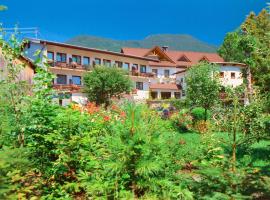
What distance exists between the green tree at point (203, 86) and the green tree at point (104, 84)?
15156 millimetres

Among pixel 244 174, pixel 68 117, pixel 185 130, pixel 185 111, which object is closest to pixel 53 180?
pixel 68 117

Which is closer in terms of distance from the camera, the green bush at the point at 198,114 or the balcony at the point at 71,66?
the green bush at the point at 198,114

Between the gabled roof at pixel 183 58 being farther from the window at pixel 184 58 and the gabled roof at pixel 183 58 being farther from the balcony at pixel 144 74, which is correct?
the balcony at pixel 144 74

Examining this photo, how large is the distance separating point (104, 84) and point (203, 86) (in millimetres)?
17073

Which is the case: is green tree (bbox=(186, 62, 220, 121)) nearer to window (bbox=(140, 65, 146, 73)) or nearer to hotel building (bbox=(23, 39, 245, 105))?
hotel building (bbox=(23, 39, 245, 105))

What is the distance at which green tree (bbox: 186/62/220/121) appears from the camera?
26953 millimetres

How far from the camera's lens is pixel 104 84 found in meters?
42.3

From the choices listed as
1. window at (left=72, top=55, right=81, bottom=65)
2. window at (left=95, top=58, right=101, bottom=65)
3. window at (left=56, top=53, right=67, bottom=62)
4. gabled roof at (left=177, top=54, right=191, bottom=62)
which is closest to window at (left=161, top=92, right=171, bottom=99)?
gabled roof at (left=177, top=54, right=191, bottom=62)

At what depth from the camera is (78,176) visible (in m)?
6.50

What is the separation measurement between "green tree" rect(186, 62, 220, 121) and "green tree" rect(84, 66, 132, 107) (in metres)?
15.2

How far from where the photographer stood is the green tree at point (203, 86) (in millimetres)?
26953

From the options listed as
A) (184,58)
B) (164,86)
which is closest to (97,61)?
(164,86)

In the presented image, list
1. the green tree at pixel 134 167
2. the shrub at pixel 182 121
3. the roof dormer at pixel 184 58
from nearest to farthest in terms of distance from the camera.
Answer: the green tree at pixel 134 167, the shrub at pixel 182 121, the roof dormer at pixel 184 58

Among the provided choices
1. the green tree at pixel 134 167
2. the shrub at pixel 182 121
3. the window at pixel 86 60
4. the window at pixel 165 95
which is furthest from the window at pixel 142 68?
the green tree at pixel 134 167
